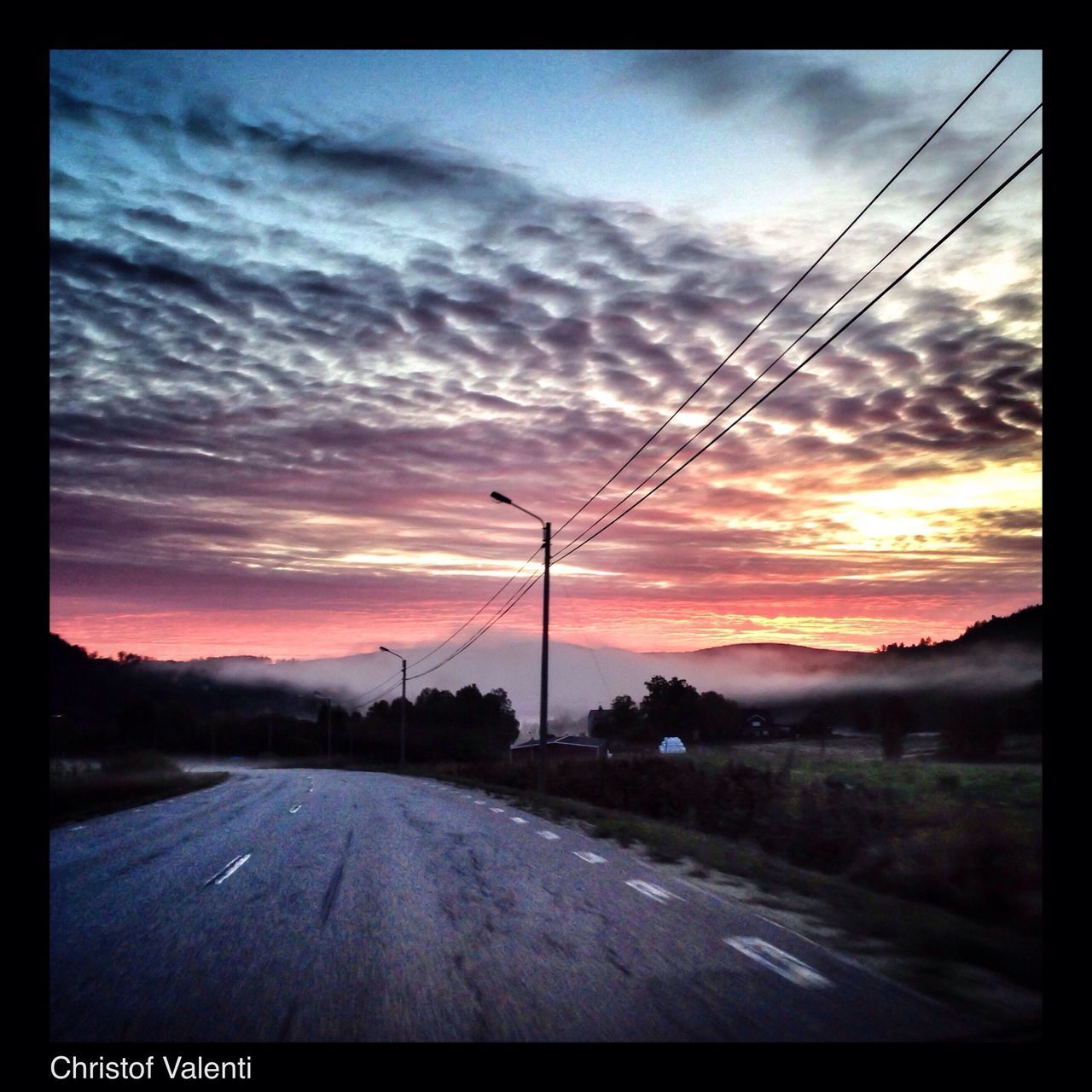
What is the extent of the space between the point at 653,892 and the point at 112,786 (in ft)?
91.5

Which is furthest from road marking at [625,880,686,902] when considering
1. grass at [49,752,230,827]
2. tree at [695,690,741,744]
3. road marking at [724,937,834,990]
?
tree at [695,690,741,744]

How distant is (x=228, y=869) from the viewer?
12312 millimetres

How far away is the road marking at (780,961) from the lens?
6328 millimetres

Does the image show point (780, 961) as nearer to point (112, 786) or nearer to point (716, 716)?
point (112, 786)

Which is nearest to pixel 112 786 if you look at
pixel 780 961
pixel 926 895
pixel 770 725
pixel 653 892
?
pixel 653 892

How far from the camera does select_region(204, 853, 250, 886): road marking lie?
11.3 metres

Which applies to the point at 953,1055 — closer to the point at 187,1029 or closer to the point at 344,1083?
the point at 344,1083

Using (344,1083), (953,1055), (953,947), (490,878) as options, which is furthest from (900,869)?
(344,1083)

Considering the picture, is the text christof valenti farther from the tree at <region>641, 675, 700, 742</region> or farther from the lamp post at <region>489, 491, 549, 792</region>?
the tree at <region>641, 675, 700, 742</region>

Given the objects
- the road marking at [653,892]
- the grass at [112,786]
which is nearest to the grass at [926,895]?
the road marking at [653,892]

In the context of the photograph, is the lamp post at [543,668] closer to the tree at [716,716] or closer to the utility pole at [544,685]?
Answer: the utility pole at [544,685]

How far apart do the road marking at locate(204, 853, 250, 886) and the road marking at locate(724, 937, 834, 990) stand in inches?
271

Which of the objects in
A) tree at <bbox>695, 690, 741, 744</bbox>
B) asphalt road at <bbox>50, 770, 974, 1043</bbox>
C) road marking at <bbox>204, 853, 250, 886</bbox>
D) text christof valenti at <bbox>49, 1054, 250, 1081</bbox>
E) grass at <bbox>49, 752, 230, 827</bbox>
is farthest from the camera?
tree at <bbox>695, 690, 741, 744</bbox>
